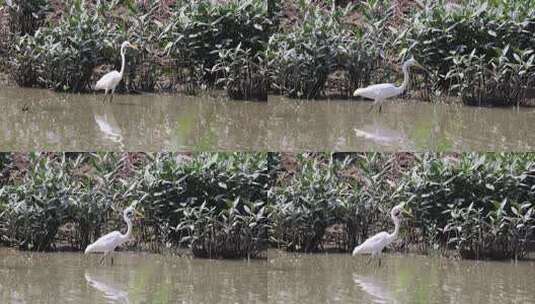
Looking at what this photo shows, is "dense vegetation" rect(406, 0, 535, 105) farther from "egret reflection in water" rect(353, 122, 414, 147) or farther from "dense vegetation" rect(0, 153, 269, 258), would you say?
"dense vegetation" rect(0, 153, 269, 258)

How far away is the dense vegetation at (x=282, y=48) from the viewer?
8.88 metres

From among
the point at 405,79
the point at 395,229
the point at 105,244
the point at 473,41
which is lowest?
the point at 105,244

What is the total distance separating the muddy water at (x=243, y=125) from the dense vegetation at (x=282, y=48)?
0.18 meters

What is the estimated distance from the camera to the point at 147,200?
8891 millimetres

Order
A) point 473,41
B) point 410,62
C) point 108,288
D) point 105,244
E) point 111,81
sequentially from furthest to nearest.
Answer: point 473,41 → point 410,62 → point 111,81 → point 105,244 → point 108,288

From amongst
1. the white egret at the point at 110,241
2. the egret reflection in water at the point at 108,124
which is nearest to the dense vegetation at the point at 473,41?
the egret reflection in water at the point at 108,124

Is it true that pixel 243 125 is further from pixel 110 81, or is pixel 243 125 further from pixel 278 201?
pixel 110 81

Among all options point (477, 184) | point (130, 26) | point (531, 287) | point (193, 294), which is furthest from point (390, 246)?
point (130, 26)

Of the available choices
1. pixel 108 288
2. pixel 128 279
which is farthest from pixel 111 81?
pixel 108 288

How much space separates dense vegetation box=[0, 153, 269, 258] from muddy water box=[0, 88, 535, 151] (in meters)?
0.42

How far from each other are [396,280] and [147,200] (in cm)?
209

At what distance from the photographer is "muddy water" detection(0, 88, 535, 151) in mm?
7934

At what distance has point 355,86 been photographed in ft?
29.8

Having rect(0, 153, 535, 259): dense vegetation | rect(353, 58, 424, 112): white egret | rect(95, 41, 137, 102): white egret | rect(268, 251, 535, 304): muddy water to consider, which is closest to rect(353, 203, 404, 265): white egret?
rect(268, 251, 535, 304): muddy water
